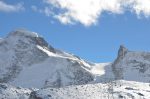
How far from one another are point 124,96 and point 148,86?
790 inches

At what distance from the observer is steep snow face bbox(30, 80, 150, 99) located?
430 ft

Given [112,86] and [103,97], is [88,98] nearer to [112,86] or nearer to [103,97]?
[103,97]

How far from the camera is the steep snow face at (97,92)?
131 m

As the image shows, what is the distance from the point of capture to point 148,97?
13700 cm

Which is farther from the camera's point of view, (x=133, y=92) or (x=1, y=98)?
(x=1, y=98)

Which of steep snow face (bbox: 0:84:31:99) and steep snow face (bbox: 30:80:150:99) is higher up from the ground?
steep snow face (bbox: 0:84:31:99)

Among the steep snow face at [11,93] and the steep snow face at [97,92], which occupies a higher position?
the steep snow face at [11,93]

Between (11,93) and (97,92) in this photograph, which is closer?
(97,92)

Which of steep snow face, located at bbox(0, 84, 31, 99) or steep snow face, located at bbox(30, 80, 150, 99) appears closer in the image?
steep snow face, located at bbox(30, 80, 150, 99)

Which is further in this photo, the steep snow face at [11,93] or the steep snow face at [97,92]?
the steep snow face at [11,93]

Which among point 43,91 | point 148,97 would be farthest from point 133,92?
point 43,91

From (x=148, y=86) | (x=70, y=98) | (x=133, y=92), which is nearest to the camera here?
(x=70, y=98)

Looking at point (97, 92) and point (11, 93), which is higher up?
point (11, 93)

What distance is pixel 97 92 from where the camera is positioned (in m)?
139
